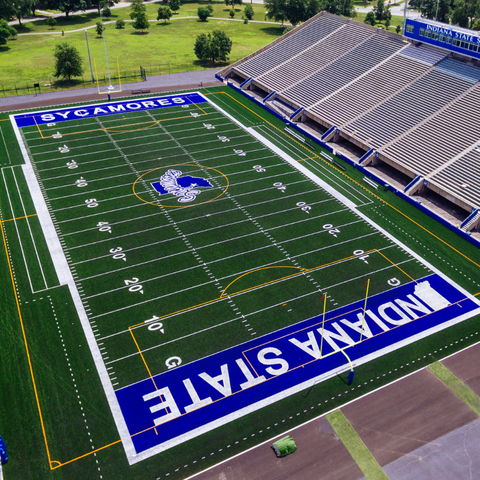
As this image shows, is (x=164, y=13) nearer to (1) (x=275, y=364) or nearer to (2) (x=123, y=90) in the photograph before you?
(2) (x=123, y=90)

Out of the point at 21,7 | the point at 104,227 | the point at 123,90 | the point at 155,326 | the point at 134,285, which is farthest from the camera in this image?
the point at 21,7

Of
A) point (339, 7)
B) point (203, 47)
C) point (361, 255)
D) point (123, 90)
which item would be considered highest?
point (339, 7)

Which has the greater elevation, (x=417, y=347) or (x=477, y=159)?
(x=477, y=159)

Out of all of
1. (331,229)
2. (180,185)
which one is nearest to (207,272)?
(331,229)

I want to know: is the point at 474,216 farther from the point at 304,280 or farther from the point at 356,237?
the point at 304,280

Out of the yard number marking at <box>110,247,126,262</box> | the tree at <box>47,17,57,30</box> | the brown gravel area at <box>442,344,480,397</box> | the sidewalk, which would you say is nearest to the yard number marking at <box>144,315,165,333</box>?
the yard number marking at <box>110,247,126,262</box>

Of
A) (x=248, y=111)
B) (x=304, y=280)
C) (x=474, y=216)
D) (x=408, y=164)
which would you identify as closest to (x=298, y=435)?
(x=304, y=280)
